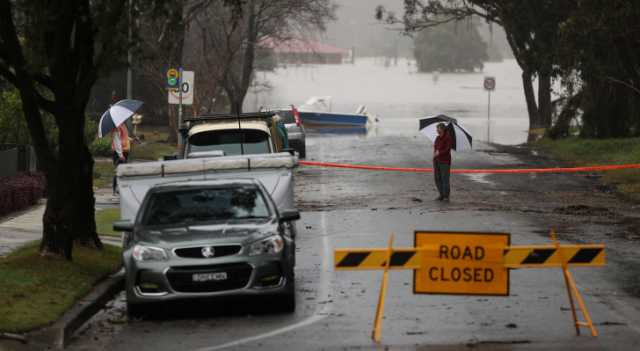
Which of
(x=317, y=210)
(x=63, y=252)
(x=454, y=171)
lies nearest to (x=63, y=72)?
(x=63, y=252)

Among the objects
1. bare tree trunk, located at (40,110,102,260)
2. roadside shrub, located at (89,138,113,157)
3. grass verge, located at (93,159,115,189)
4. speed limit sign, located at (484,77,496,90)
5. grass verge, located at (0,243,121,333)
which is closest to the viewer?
grass verge, located at (0,243,121,333)

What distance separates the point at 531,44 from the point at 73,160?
35.8m

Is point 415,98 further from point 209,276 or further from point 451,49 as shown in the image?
point 209,276

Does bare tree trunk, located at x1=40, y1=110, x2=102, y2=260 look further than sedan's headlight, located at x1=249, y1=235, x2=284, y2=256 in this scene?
Yes

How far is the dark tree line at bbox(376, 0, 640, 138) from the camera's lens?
34.2 m

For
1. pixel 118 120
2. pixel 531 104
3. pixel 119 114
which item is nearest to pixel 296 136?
pixel 119 114

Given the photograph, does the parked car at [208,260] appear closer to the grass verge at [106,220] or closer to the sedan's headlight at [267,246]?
the sedan's headlight at [267,246]

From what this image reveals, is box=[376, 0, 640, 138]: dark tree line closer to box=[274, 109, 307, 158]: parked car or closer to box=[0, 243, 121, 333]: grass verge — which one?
box=[274, 109, 307, 158]: parked car

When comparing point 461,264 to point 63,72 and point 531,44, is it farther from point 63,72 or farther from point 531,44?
point 531,44

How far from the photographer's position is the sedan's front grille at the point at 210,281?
1362 centimetres

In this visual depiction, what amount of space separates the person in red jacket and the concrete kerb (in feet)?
34.1

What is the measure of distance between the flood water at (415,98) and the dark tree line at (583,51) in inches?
227

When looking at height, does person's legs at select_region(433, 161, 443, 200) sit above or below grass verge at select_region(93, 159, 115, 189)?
above

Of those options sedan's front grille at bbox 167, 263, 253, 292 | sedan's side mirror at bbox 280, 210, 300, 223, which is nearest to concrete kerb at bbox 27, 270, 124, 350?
sedan's front grille at bbox 167, 263, 253, 292
